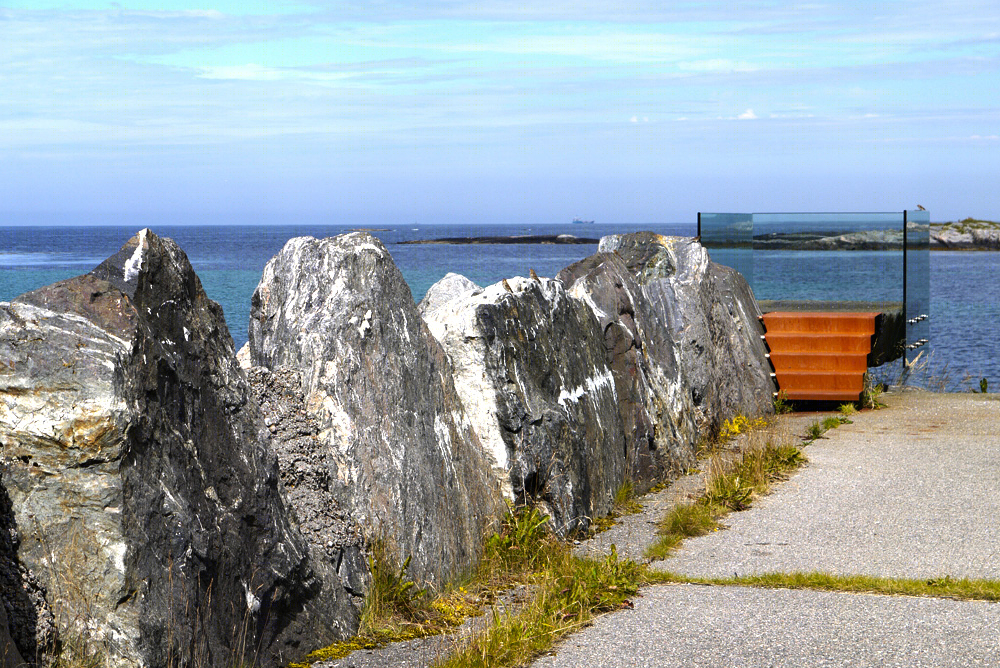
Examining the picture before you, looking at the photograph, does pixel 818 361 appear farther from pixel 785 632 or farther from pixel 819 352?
pixel 785 632

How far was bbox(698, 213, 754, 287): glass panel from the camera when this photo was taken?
15555 millimetres

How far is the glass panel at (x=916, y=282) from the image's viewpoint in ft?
51.5

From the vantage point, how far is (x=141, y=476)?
13.5 feet

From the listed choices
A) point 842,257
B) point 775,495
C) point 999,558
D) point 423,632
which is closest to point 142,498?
point 423,632

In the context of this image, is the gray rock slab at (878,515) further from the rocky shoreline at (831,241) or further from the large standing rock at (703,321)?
the rocky shoreline at (831,241)

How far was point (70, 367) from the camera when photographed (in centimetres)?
406

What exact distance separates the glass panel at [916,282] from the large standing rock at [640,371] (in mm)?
6347

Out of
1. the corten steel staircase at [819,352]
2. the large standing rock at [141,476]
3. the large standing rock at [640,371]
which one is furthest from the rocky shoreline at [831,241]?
the large standing rock at [141,476]

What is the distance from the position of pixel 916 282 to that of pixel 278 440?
42.4ft

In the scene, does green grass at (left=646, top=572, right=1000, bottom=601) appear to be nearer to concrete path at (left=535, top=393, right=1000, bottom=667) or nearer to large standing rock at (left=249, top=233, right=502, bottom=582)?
concrete path at (left=535, top=393, right=1000, bottom=667)

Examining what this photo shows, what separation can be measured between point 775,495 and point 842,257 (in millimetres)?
7932

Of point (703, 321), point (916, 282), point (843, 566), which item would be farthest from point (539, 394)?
point (916, 282)

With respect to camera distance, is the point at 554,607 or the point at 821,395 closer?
the point at 554,607

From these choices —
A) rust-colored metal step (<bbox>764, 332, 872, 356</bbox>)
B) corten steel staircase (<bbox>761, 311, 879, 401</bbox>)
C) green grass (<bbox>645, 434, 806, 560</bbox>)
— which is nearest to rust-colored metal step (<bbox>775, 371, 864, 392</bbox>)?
corten steel staircase (<bbox>761, 311, 879, 401</bbox>)
